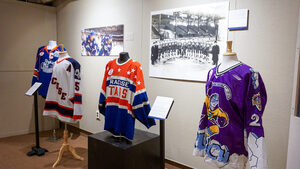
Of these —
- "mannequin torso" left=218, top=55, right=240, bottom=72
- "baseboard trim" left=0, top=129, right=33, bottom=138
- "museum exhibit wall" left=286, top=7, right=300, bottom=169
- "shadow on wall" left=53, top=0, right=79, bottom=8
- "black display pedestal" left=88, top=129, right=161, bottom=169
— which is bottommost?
"baseboard trim" left=0, top=129, right=33, bottom=138

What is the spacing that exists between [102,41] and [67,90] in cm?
109

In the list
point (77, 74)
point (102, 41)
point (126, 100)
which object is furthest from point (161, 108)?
point (102, 41)

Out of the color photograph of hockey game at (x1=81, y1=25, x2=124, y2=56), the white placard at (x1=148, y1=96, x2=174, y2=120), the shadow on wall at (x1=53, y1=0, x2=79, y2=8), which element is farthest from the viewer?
the shadow on wall at (x1=53, y1=0, x2=79, y2=8)

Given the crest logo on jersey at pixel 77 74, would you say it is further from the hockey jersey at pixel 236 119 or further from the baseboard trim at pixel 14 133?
the baseboard trim at pixel 14 133

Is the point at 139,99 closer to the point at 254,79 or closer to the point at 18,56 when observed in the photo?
the point at 254,79

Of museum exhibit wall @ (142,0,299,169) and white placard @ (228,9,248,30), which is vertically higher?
white placard @ (228,9,248,30)

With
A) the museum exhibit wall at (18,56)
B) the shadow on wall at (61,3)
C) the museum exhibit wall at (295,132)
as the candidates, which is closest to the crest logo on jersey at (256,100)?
the museum exhibit wall at (295,132)

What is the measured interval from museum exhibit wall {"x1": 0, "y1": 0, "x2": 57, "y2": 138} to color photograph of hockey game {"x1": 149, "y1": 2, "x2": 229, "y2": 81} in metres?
2.49

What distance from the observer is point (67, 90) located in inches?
115

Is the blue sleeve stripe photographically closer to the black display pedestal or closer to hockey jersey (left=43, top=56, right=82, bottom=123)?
the black display pedestal

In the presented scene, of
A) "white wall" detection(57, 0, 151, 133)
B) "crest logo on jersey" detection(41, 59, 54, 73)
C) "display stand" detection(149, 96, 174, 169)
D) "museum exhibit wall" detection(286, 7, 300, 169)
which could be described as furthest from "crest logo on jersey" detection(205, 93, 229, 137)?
"crest logo on jersey" detection(41, 59, 54, 73)

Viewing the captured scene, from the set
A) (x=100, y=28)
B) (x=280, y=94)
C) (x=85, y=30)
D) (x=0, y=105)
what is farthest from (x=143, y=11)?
(x=0, y=105)

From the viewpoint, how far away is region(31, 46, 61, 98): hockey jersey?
3.59 metres

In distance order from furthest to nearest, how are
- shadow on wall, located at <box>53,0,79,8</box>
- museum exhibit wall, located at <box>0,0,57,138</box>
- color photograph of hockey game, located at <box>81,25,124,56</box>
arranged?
shadow on wall, located at <box>53,0,79,8</box> < museum exhibit wall, located at <box>0,0,57,138</box> < color photograph of hockey game, located at <box>81,25,124,56</box>
